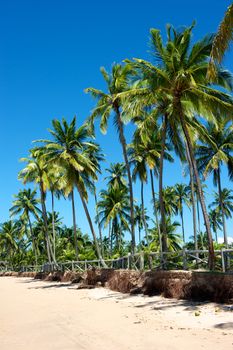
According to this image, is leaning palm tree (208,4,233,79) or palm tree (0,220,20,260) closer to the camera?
leaning palm tree (208,4,233,79)

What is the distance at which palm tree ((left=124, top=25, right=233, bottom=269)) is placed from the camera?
14.9 m

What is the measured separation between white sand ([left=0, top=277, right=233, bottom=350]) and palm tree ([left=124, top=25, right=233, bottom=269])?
4348 millimetres

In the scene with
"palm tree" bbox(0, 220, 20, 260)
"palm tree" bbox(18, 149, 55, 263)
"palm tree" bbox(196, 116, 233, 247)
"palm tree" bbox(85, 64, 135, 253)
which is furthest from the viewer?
"palm tree" bbox(0, 220, 20, 260)

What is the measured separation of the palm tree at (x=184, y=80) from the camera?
14.9m

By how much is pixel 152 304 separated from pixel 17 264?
60.7 m

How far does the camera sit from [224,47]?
866 cm

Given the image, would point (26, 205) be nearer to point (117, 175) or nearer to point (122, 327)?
point (117, 175)

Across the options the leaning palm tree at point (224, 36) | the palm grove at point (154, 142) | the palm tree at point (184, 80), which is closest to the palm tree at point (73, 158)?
the palm grove at point (154, 142)

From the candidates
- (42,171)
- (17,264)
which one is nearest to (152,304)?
(42,171)

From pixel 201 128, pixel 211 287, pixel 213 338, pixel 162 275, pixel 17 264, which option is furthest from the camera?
pixel 17 264

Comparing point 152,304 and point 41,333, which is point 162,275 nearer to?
point 152,304

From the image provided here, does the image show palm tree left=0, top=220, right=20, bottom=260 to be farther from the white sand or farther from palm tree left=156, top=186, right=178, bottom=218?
the white sand

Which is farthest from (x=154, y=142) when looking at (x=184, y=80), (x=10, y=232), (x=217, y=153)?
(x=10, y=232)

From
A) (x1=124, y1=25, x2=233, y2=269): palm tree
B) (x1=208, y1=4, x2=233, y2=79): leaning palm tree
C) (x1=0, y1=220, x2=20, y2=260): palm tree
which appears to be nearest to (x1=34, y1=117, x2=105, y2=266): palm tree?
(x1=124, y1=25, x2=233, y2=269): palm tree
